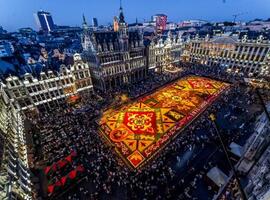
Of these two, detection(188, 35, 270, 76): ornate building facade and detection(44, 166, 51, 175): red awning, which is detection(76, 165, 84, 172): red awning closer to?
detection(44, 166, 51, 175): red awning

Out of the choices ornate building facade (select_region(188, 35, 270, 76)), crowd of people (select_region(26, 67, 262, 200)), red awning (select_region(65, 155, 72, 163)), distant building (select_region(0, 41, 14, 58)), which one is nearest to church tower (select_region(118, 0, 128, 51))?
crowd of people (select_region(26, 67, 262, 200))

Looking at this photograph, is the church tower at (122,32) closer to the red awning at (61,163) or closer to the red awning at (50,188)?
the red awning at (61,163)

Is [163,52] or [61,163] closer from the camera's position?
[61,163]

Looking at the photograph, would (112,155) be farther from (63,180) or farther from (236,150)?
(236,150)

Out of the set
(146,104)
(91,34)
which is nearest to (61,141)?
(146,104)

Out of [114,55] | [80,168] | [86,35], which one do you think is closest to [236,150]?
[80,168]

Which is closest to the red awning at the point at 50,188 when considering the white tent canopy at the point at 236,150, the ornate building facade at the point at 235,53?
the white tent canopy at the point at 236,150
